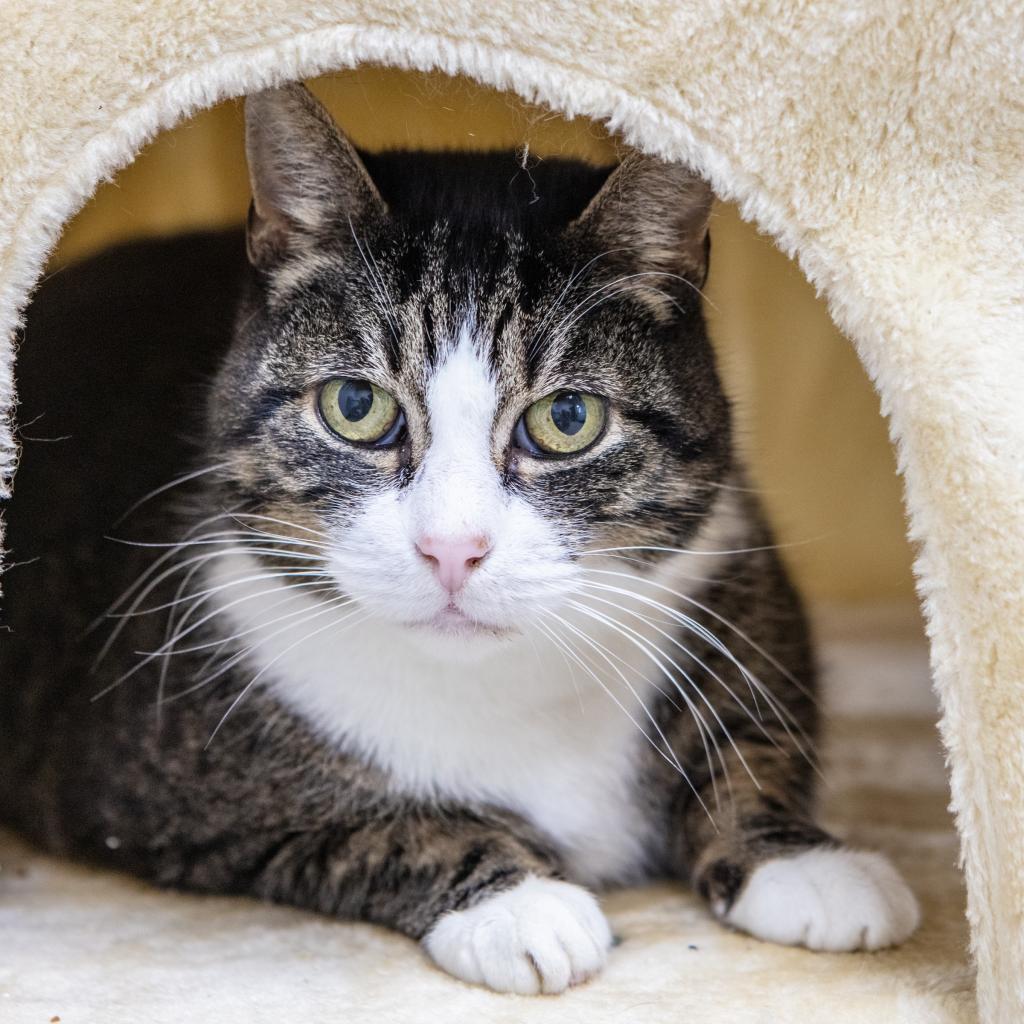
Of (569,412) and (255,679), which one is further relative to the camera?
(255,679)

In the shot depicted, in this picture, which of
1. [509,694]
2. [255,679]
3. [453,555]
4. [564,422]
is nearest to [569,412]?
[564,422]

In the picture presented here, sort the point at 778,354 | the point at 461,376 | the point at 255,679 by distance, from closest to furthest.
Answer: the point at 461,376 < the point at 255,679 < the point at 778,354

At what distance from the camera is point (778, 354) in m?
2.63

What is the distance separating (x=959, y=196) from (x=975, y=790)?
0.56m

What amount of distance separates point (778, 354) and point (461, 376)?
58.3 inches

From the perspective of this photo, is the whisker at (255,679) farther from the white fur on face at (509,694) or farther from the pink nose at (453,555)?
the pink nose at (453,555)

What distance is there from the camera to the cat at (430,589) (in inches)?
51.7

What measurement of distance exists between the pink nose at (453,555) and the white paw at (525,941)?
0.36 meters

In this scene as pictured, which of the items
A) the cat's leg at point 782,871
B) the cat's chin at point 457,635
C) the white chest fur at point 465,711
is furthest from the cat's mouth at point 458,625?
the cat's leg at point 782,871

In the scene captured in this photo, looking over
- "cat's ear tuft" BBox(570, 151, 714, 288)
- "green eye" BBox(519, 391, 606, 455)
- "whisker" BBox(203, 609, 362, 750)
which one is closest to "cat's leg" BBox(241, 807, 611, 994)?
"whisker" BBox(203, 609, 362, 750)

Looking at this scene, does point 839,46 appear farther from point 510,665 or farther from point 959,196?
point 510,665

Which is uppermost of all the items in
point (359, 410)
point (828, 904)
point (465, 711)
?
point (359, 410)

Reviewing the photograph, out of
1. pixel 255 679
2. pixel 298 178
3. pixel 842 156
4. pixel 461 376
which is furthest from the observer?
pixel 255 679

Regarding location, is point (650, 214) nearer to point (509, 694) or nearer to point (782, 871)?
point (509, 694)
